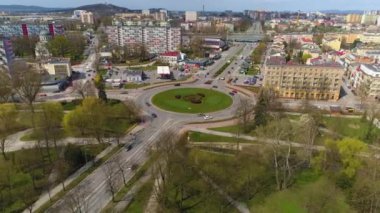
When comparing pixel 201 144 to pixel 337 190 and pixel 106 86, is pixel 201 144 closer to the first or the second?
pixel 337 190

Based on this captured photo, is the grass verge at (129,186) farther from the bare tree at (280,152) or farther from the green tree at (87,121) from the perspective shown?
the bare tree at (280,152)

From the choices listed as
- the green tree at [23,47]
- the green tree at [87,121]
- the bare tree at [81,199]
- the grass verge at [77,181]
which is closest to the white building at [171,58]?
the green tree at [23,47]

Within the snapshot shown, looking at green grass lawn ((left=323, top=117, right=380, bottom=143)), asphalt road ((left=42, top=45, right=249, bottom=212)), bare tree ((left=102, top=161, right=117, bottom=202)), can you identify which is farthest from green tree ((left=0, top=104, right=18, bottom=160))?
green grass lawn ((left=323, top=117, right=380, bottom=143))

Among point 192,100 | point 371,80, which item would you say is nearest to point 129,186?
point 192,100

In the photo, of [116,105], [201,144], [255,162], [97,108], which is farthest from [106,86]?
[255,162]

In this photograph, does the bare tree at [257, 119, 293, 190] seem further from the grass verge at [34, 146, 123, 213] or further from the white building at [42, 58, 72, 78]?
the white building at [42, 58, 72, 78]
